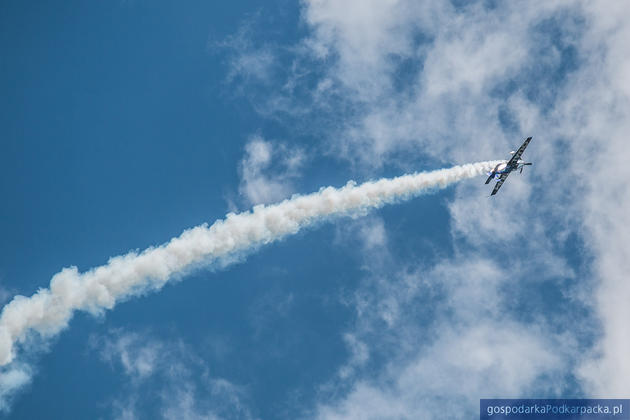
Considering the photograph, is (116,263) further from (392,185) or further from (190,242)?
(392,185)

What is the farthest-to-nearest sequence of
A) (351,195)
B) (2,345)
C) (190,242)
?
(351,195)
(190,242)
(2,345)

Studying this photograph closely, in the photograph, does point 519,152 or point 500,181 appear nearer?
point 519,152

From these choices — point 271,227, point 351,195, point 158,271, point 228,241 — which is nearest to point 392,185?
point 351,195

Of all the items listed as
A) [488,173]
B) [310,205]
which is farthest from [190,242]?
[488,173]

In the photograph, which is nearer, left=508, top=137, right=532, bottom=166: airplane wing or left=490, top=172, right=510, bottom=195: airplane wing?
left=508, top=137, right=532, bottom=166: airplane wing

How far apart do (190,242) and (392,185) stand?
115 feet

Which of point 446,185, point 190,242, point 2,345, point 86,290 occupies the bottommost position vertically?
point 2,345

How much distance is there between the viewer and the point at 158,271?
103875mm

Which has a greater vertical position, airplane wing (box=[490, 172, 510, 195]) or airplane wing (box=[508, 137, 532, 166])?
airplane wing (box=[508, 137, 532, 166])

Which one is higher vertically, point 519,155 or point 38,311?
point 519,155

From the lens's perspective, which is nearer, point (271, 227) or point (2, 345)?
point (2, 345)

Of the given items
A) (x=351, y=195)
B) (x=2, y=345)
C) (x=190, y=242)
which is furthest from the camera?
(x=351, y=195)

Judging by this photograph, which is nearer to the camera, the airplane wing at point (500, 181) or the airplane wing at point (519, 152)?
the airplane wing at point (519, 152)

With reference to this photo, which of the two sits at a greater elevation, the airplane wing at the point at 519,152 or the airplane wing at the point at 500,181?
the airplane wing at the point at 519,152
